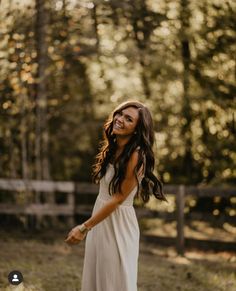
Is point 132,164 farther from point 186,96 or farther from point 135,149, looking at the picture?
point 186,96

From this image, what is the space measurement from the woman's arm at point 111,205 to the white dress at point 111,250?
4.5 inches

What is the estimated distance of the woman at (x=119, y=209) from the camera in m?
4.32

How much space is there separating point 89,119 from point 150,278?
6.19m

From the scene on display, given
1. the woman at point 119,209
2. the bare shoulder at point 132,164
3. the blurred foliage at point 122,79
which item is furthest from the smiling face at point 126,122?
the blurred foliage at point 122,79

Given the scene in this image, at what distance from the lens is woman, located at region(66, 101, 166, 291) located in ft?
14.2

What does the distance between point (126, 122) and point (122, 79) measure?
924 cm

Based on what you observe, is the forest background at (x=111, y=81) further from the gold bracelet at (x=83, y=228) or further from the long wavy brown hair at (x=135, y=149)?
the gold bracelet at (x=83, y=228)

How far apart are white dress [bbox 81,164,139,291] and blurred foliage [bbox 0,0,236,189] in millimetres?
5814

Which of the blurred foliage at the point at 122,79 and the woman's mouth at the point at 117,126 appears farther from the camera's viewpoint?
the blurred foliage at the point at 122,79

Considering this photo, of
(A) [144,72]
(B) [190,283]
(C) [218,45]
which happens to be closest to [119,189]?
(B) [190,283]

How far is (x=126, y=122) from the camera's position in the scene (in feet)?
14.4

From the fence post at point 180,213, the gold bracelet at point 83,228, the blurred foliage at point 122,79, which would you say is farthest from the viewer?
the blurred foliage at point 122,79

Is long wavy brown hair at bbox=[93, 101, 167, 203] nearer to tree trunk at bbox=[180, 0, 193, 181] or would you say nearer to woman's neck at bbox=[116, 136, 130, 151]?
woman's neck at bbox=[116, 136, 130, 151]

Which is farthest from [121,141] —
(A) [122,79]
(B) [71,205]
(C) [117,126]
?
(A) [122,79]
